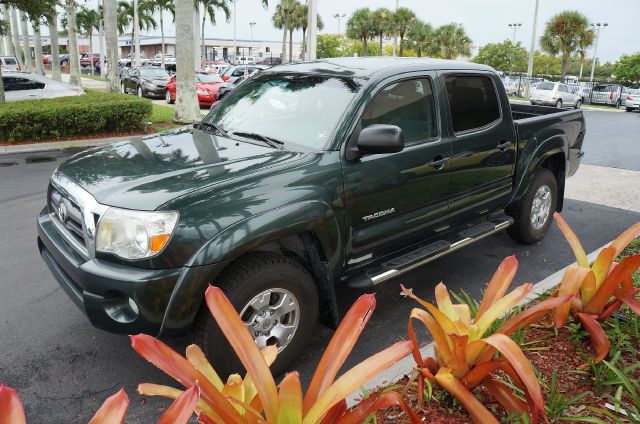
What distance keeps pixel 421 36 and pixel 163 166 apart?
6424 centimetres

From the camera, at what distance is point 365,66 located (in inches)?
164

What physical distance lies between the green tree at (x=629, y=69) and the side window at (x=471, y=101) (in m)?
61.3

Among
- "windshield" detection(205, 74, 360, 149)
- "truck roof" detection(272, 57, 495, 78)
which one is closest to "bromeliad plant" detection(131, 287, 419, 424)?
"windshield" detection(205, 74, 360, 149)

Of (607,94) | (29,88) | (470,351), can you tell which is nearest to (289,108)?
(470,351)

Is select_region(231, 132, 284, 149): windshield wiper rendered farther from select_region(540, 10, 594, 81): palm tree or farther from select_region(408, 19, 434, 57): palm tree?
select_region(408, 19, 434, 57): palm tree

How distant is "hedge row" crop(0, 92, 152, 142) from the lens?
11.1 m

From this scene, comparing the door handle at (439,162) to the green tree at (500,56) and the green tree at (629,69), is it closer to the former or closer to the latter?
the green tree at (629,69)

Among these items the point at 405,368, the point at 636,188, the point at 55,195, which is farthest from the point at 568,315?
the point at 636,188

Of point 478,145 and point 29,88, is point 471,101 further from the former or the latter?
point 29,88

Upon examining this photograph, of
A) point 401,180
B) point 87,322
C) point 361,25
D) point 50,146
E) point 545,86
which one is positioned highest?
point 361,25

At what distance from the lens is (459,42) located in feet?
212

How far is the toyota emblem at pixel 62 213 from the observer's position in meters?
3.47

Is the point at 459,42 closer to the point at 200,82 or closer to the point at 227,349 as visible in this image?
the point at 200,82

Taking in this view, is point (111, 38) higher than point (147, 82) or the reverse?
higher
